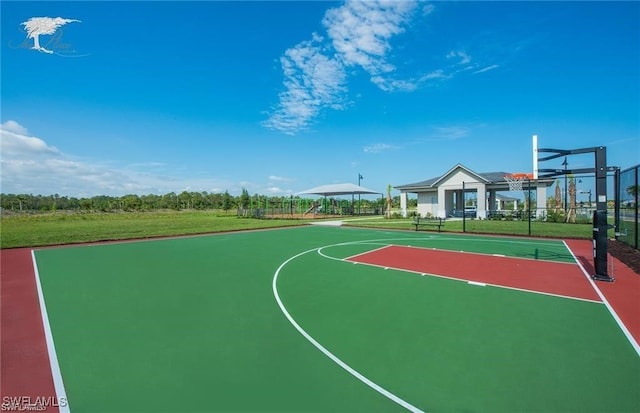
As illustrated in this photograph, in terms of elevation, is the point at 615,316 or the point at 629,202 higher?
the point at 629,202

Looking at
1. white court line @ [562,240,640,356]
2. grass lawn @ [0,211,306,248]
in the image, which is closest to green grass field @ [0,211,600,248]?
grass lawn @ [0,211,306,248]

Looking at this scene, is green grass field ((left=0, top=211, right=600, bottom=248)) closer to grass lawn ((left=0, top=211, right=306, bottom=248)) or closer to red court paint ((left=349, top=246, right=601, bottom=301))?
grass lawn ((left=0, top=211, right=306, bottom=248))

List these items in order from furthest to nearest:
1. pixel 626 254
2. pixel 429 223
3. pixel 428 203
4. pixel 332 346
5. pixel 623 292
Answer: pixel 428 203, pixel 429 223, pixel 626 254, pixel 623 292, pixel 332 346

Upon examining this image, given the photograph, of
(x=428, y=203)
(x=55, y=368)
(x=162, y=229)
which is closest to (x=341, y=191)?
(x=428, y=203)

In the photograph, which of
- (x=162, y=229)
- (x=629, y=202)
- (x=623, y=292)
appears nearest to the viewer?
(x=623, y=292)

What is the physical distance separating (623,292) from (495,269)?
8.76ft

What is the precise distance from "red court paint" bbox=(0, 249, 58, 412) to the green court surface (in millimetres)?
203

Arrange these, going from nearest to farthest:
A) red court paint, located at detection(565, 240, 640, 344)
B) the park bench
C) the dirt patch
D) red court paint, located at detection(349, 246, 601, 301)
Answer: red court paint, located at detection(565, 240, 640, 344) → red court paint, located at detection(349, 246, 601, 301) → the dirt patch → the park bench

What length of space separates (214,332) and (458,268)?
7.15 meters

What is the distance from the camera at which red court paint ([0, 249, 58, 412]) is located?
3.34 meters

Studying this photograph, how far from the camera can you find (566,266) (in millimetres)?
9148

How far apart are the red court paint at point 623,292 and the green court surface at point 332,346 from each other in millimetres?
254

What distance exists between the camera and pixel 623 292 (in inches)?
261

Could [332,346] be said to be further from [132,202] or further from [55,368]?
[132,202]
